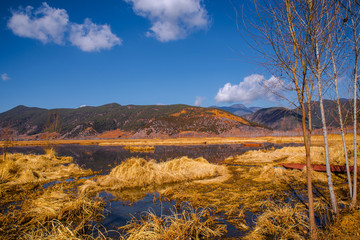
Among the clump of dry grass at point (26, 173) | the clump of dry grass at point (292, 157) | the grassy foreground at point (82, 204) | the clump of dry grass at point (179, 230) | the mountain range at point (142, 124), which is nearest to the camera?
the clump of dry grass at point (179, 230)

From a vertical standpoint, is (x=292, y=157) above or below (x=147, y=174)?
below

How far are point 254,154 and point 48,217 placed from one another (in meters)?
18.2

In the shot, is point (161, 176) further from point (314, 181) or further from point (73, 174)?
point (314, 181)

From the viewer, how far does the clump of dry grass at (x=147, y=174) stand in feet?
33.3

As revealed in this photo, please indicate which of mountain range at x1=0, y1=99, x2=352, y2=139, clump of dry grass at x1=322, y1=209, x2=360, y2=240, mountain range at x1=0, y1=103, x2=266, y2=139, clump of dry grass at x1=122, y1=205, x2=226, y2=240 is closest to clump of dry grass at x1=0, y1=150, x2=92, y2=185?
clump of dry grass at x1=122, y1=205, x2=226, y2=240

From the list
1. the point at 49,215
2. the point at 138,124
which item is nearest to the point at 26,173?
the point at 49,215

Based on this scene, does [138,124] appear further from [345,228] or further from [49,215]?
[345,228]

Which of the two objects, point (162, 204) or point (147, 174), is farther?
point (147, 174)

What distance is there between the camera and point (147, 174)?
11.0 m

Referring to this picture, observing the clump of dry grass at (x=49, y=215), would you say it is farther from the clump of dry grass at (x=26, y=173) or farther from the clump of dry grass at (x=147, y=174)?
the clump of dry grass at (x=26, y=173)

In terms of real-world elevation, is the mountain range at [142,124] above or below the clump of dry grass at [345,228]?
above

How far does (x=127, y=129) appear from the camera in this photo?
111m

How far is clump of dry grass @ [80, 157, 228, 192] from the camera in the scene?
10164 mm

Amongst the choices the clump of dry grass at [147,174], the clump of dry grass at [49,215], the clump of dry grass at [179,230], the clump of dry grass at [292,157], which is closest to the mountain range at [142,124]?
the clump of dry grass at [292,157]
